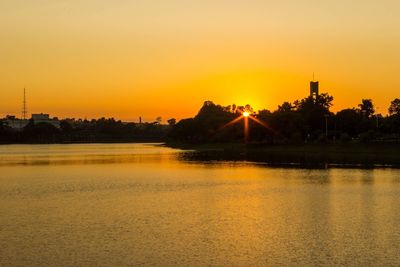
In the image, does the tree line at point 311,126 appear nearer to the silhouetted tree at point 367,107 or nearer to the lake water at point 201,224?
the silhouetted tree at point 367,107

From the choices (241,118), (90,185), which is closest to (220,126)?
(241,118)

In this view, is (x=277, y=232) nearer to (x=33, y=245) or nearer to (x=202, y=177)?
(x=33, y=245)

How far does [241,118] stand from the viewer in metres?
162

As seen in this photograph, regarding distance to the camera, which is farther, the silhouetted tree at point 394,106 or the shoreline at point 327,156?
the silhouetted tree at point 394,106

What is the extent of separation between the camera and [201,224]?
27.4m

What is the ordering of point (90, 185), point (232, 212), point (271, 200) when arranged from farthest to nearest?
point (90, 185), point (271, 200), point (232, 212)

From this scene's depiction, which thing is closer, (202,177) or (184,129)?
(202,177)

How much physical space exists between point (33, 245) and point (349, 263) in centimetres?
1204

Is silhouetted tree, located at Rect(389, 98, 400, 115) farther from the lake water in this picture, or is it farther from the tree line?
the lake water

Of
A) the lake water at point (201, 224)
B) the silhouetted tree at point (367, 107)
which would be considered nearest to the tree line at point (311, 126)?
the silhouetted tree at point (367, 107)

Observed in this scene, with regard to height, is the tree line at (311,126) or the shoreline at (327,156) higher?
the tree line at (311,126)

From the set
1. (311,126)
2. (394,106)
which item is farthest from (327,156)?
(394,106)

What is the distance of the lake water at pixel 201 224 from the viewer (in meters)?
20.8

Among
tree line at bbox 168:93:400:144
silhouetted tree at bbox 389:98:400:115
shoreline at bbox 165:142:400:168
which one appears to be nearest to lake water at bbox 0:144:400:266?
shoreline at bbox 165:142:400:168
